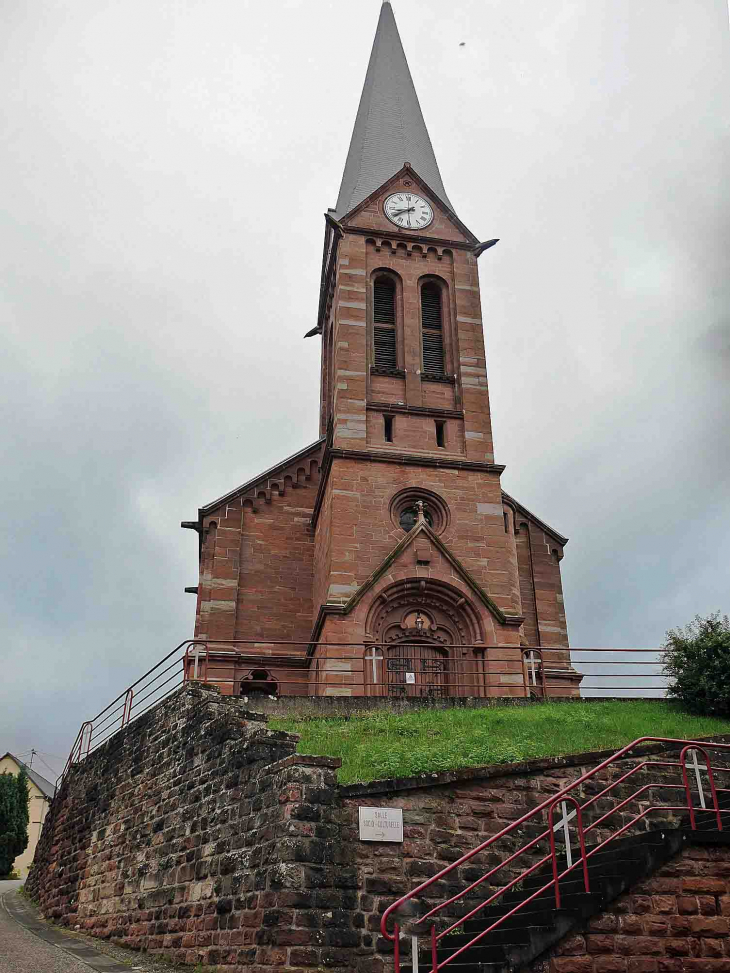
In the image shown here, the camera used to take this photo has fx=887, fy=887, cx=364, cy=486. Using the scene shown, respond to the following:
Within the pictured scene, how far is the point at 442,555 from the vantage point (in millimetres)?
22984

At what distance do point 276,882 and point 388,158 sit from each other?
2824cm

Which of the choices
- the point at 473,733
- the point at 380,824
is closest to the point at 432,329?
the point at 473,733

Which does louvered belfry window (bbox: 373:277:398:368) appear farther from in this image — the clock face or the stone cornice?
the clock face

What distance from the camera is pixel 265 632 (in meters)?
26.0

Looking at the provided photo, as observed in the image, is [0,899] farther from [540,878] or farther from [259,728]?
[540,878]

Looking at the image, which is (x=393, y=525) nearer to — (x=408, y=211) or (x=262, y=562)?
(x=262, y=562)

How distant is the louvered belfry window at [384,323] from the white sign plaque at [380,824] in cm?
1718

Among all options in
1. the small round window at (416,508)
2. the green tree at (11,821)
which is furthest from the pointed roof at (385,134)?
the green tree at (11,821)

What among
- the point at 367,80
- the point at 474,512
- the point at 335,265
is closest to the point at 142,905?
the point at 474,512

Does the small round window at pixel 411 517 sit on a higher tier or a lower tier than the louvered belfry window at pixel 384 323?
lower

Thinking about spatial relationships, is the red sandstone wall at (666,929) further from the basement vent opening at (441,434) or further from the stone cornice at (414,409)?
the stone cornice at (414,409)

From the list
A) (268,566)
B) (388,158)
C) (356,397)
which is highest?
(388,158)

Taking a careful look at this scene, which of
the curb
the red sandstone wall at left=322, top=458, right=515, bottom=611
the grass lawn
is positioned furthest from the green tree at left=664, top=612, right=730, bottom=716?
the curb

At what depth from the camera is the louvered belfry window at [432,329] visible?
27609mm
